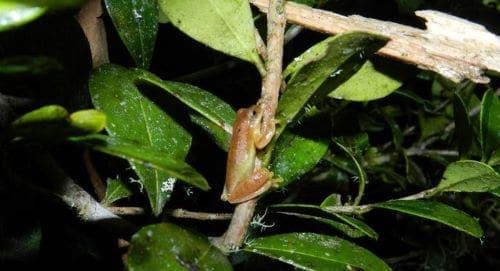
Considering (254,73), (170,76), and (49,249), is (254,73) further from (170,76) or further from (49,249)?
(49,249)

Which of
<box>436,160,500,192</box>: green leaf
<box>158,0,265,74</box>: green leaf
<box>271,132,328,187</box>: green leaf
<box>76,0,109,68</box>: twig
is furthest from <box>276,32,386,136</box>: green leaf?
<box>76,0,109,68</box>: twig

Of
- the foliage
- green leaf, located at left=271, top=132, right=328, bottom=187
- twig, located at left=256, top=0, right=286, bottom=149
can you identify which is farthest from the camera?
green leaf, located at left=271, top=132, right=328, bottom=187

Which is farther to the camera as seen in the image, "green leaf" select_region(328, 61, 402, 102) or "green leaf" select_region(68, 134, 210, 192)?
"green leaf" select_region(328, 61, 402, 102)

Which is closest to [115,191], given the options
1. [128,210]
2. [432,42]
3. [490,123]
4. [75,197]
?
[128,210]

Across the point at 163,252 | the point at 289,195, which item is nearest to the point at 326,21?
the point at 163,252

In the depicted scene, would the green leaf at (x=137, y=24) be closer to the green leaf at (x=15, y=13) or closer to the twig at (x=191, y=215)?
the twig at (x=191, y=215)

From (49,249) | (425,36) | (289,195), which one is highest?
(425,36)

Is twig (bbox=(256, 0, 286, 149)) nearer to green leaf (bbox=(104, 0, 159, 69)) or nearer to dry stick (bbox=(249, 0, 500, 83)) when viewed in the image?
dry stick (bbox=(249, 0, 500, 83))
